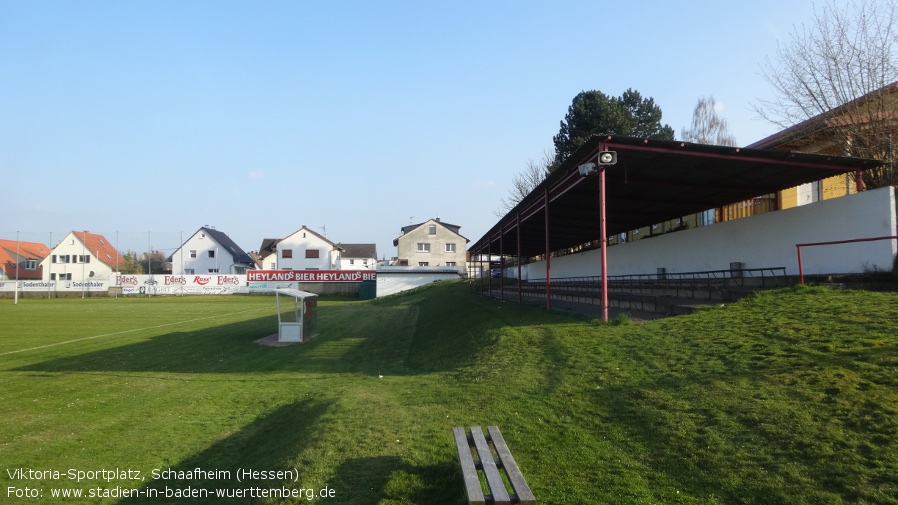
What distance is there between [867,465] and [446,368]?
300 inches

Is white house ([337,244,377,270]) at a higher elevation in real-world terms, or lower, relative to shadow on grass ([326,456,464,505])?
higher

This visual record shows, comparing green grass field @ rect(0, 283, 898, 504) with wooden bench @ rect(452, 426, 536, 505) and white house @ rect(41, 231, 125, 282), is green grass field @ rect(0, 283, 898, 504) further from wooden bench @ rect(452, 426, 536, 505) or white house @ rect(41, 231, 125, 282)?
white house @ rect(41, 231, 125, 282)

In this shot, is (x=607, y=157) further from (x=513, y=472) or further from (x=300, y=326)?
(x=300, y=326)

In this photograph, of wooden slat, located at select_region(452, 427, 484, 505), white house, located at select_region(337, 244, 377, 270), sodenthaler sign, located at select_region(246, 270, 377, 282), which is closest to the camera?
wooden slat, located at select_region(452, 427, 484, 505)

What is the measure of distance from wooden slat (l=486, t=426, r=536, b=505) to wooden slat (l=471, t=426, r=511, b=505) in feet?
0.27

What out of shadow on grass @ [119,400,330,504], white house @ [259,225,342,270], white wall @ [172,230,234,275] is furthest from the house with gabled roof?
shadow on grass @ [119,400,330,504]

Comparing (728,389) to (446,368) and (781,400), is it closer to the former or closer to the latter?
(781,400)

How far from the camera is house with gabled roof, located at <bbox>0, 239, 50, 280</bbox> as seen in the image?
262 feet

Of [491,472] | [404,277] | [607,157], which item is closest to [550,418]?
[491,472]

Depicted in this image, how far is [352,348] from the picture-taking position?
1861cm

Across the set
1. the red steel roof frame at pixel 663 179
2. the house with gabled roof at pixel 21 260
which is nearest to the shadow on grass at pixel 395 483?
the red steel roof frame at pixel 663 179

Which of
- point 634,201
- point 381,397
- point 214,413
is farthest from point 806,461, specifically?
point 634,201

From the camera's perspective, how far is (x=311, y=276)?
6350cm

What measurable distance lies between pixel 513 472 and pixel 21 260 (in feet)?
337
